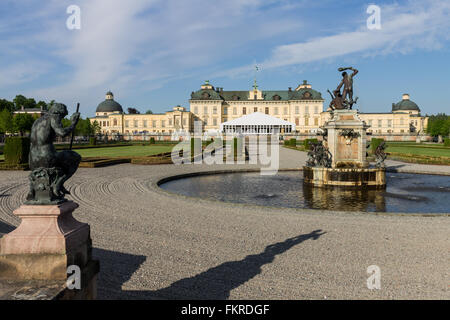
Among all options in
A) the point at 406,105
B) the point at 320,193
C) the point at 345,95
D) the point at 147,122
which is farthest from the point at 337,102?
the point at 406,105

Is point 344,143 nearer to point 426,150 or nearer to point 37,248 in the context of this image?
point 37,248

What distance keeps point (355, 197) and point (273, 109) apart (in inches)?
2862

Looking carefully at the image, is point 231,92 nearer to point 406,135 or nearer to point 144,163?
point 406,135

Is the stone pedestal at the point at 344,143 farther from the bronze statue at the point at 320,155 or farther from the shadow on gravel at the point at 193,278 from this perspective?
the shadow on gravel at the point at 193,278

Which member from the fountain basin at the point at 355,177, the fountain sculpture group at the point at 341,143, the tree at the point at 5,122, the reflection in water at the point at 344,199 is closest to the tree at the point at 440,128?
the fountain sculpture group at the point at 341,143

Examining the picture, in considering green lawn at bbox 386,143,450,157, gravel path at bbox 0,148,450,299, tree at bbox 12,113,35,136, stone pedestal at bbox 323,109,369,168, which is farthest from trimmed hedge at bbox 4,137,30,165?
tree at bbox 12,113,35,136

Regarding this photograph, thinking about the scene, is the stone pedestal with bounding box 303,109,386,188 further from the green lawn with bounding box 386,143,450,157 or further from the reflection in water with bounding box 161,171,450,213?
the green lawn with bounding box 386,143,450,157

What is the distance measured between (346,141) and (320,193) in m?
3.31

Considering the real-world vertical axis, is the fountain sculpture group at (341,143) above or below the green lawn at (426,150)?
above

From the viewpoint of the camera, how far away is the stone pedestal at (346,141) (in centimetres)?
1312

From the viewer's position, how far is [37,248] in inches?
109

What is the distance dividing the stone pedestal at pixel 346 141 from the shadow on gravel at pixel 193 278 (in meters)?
8.87

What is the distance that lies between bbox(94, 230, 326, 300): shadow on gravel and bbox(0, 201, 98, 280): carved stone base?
3.57 feet

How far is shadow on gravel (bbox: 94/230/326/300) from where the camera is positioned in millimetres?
3723
